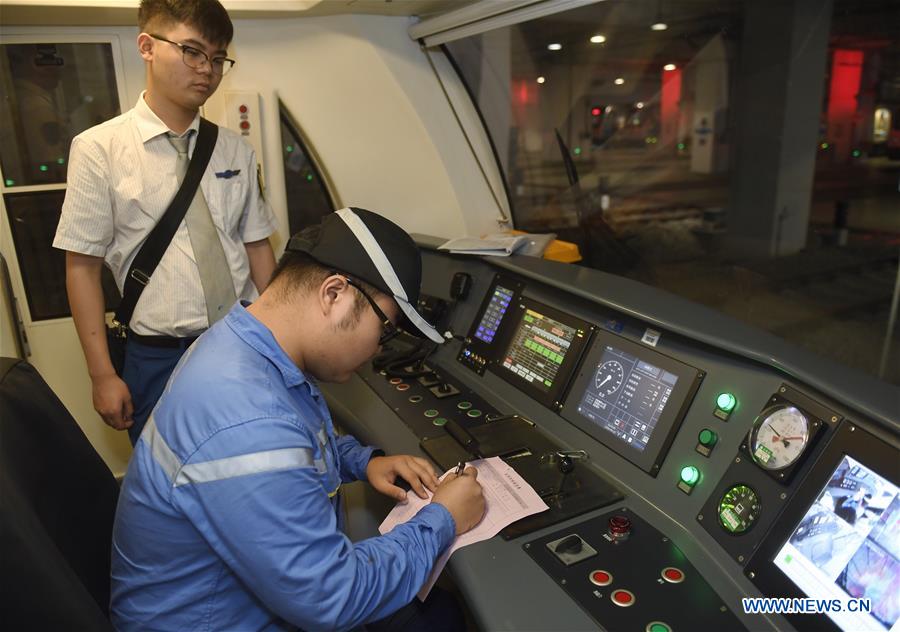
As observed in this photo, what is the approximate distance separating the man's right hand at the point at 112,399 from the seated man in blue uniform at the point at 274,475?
2.87ft

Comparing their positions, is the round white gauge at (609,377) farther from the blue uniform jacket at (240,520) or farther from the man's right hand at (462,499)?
the blue uniform jacket at (240,520)

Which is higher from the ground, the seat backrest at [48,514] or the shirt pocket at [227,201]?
the shirt pocket at [227,201]

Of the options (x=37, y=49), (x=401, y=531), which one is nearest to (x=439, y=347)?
(x=401, y=531)

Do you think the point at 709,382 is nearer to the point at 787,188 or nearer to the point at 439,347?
the point at 439,347

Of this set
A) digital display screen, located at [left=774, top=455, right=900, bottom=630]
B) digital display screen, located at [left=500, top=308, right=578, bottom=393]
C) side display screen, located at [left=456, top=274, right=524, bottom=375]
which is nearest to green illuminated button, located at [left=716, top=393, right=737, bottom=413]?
digital display screen, located at [left=774, top=455, right=900, bottom=630]

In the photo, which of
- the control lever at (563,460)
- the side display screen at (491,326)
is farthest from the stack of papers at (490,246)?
the control lever at (563,460)

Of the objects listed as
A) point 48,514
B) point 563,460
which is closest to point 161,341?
point 48,514

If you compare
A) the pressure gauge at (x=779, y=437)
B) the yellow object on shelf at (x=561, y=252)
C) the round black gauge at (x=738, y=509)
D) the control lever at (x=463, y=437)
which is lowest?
the control lever at (x=463, y=437)

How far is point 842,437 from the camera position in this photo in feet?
3.26

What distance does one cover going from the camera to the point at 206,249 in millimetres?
1819

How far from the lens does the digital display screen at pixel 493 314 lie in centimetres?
194

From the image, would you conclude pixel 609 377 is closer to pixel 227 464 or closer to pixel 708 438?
pixel 708 438

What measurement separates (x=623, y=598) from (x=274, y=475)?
2.01 ft

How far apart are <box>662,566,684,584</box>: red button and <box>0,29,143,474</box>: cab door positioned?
94.7 inches
